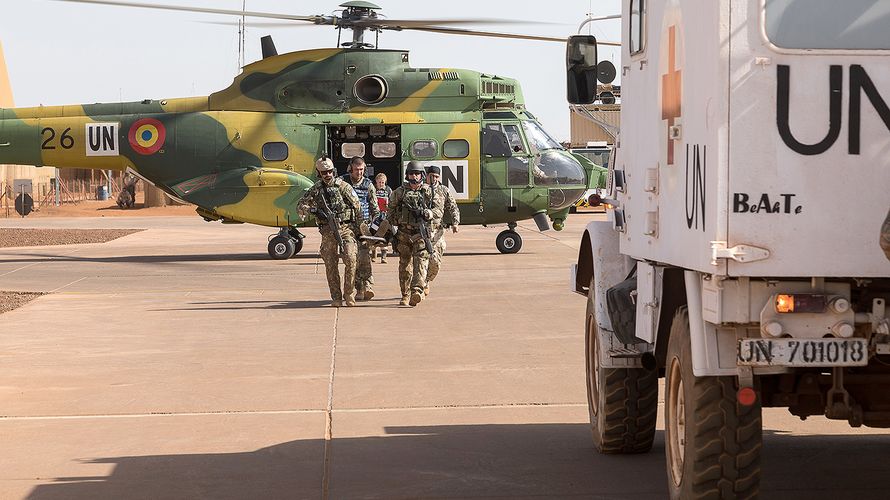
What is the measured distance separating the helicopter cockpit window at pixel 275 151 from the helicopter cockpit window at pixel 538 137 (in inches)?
167

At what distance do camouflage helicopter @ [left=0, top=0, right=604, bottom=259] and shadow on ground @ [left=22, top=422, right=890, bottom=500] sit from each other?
51.5ft

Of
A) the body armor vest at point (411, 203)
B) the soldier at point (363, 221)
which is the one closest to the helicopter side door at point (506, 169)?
the soldier at point (363, 221)

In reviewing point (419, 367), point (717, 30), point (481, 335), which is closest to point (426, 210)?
point (481, 335)

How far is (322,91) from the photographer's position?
23312 millimetres

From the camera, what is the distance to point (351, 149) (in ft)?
79.0

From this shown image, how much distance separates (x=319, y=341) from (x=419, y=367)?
202 cm

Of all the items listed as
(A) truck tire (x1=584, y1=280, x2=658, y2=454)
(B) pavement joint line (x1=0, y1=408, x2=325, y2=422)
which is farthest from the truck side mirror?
(B) pavement joint line (x1=0, y1=408, x2=325, y2=422)

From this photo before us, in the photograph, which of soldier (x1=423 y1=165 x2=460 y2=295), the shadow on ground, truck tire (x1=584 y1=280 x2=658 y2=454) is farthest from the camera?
soldier (x1=423 y1=165 x2=460 y2=295)

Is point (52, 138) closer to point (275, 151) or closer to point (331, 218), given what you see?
point (275, 151)

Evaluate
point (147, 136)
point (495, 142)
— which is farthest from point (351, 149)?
point (147, 136)

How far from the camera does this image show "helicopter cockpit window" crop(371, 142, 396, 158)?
950 inches

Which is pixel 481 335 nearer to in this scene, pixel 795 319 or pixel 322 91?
pixel 795 319

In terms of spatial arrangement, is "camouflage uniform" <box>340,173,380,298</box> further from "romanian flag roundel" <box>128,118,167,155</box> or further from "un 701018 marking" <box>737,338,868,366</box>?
"un 701018 marking" <box>737,338,868,366</box>

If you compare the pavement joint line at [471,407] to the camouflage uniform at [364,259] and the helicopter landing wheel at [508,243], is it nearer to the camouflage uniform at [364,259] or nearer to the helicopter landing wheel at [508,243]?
the camouflage uniform at [364,259]
